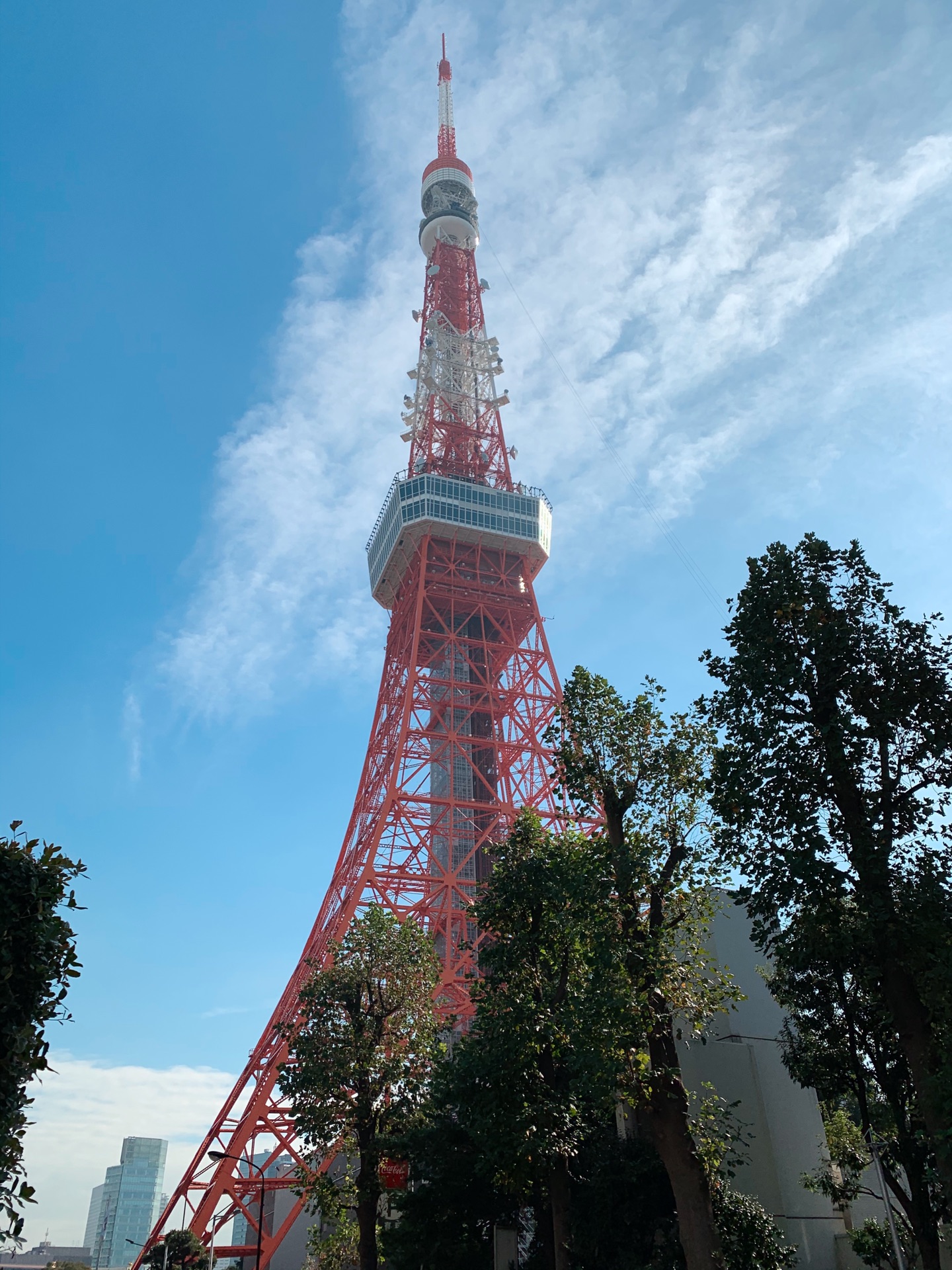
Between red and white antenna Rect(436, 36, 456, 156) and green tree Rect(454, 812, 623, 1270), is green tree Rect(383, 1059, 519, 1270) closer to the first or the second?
green tree Rect(454, 812, 623, 1270)

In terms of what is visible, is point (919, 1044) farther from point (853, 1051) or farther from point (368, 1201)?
point (368, 1201)

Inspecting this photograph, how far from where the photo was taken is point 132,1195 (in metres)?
149

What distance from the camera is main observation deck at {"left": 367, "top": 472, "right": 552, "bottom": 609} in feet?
133

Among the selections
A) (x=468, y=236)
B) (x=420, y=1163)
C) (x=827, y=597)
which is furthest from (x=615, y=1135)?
(x=468, y=236)

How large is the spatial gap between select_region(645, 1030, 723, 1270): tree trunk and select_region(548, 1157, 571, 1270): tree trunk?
2970mm

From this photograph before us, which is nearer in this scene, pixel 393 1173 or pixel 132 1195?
pixel 393 1173

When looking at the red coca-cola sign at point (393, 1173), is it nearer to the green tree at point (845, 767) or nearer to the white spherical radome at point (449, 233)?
the green tree at point (845, 767)

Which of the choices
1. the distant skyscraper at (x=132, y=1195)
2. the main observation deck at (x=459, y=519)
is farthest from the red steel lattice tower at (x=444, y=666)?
the distant skyscraper at (x=132, y=1195)

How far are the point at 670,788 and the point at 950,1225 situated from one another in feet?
32.9

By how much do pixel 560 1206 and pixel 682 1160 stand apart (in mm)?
3800

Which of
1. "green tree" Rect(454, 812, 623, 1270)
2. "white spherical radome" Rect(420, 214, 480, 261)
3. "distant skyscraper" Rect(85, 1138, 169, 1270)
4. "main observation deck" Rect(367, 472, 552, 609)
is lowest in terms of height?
"green tree" Rect(454, 812, 623, 1270)

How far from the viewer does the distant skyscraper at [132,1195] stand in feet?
475

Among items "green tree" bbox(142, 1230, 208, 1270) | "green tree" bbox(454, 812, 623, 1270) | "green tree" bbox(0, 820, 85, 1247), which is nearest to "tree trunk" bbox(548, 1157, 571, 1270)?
"green tree" bbox(454, 812, 623, 1270)

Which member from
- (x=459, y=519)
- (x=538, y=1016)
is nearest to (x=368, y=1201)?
(x=538, y=1016)
